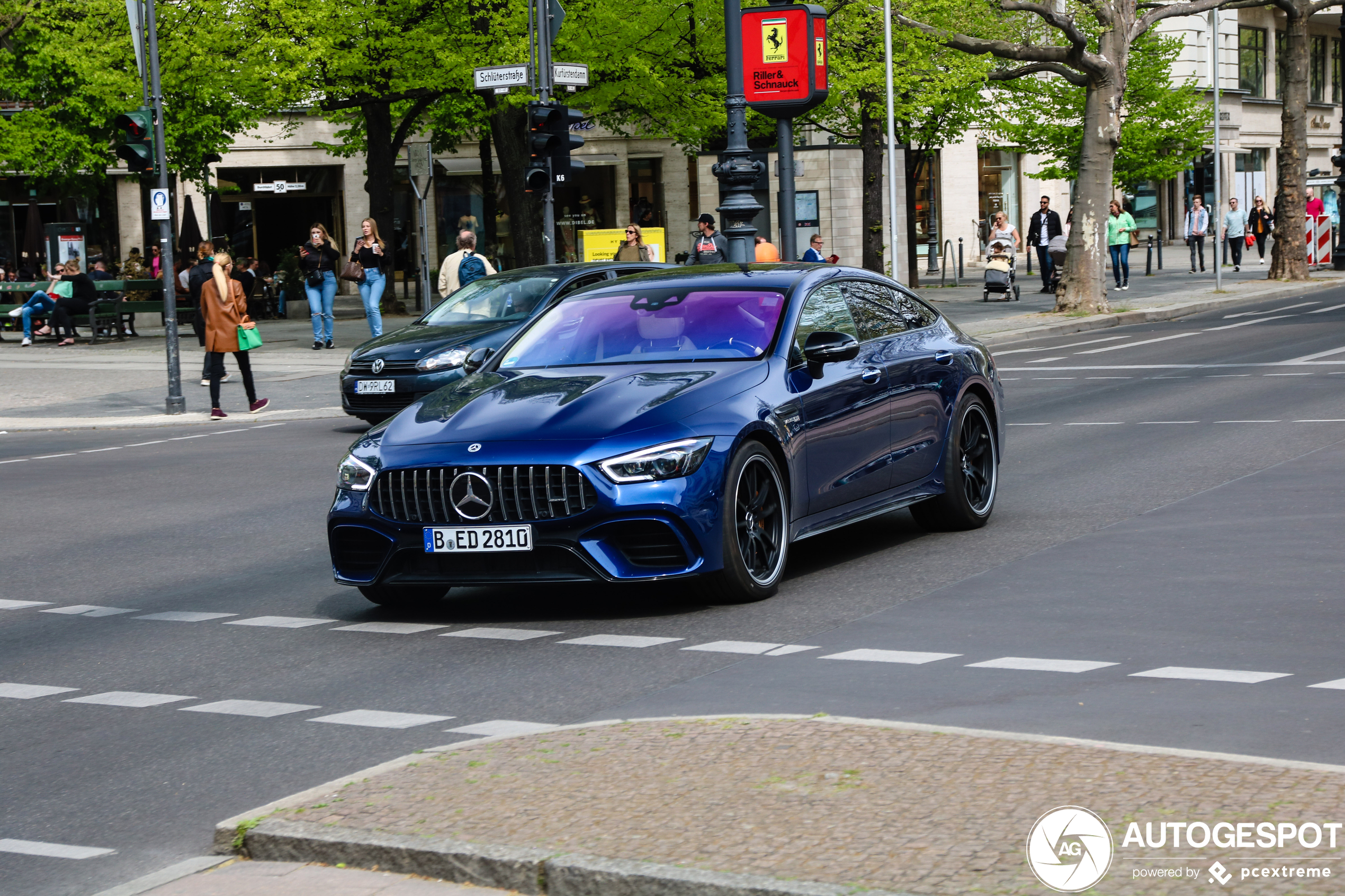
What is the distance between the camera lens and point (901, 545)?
33.4 ft

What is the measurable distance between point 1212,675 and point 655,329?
367 centimetres

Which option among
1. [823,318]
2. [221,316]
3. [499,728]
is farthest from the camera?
[221,316]

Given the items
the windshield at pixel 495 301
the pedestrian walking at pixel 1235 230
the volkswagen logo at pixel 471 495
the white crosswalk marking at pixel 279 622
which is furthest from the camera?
the pedestrian walking at pixel 1235 230

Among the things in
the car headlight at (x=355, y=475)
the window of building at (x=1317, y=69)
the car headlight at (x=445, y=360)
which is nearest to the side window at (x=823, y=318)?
the car headlight at (x=355, y=475)

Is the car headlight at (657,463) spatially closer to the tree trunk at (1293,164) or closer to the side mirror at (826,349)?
the side mirror at (826,349)

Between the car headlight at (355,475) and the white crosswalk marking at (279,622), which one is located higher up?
the car headlight at (355,475)

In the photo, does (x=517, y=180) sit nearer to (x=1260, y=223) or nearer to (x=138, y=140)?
(x=138, y=140)

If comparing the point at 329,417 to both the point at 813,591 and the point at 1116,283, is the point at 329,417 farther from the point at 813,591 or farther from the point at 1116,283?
the point at 1116,283

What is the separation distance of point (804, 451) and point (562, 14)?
48.9 ft

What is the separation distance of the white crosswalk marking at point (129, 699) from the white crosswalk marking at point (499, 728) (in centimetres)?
135

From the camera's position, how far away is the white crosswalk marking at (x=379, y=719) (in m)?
6.45

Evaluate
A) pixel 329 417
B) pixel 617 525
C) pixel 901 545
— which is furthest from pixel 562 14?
pixel 617 525

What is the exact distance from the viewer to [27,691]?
291 inches

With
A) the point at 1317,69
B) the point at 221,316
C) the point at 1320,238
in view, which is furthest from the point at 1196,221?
the point at 221,316
